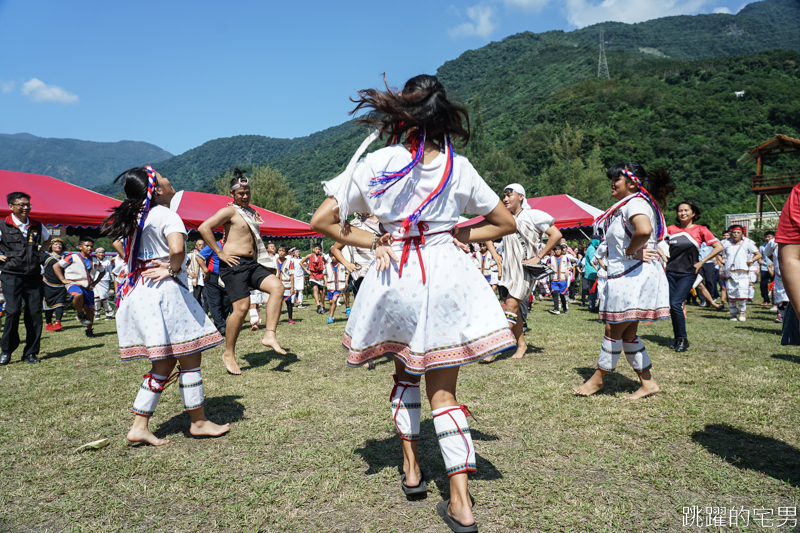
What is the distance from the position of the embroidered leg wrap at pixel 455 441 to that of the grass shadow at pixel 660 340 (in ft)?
19.4

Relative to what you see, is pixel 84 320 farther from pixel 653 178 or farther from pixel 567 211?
pixel 567 211

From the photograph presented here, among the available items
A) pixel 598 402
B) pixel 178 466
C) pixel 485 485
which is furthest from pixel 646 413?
pixel 178 466

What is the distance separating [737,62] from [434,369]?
9756 cm

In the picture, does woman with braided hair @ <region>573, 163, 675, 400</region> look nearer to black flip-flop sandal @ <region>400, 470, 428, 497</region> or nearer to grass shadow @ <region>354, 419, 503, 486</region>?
grass shadow @ <region>354, 419, 503, 486</region>

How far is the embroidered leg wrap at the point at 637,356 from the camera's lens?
417cm

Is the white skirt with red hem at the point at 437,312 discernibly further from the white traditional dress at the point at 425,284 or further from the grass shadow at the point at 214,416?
the grass shadow at the point at 214,416

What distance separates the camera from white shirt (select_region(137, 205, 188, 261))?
10.7ft

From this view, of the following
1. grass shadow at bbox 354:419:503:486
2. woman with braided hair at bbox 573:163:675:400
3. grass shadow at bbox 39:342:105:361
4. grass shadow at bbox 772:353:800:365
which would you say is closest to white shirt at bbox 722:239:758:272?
grass shadow at bbox 772:353:800:365

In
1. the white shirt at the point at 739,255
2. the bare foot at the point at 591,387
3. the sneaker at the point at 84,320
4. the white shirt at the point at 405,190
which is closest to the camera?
the white shirt at the point at 405,190

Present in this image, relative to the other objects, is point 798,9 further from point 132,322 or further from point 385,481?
point 132,322

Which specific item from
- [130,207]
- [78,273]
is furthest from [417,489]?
[78,273]

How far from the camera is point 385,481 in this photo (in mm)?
2697

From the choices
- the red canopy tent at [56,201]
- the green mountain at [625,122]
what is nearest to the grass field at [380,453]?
the red canopy tent at [56,201]

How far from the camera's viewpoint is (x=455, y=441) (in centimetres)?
218
